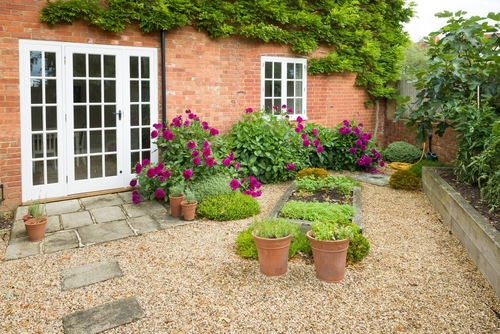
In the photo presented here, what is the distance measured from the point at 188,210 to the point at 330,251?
234cm

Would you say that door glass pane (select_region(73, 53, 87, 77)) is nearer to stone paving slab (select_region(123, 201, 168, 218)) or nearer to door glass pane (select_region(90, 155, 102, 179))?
door glass pane (select_region(90, 155, 102, 179))

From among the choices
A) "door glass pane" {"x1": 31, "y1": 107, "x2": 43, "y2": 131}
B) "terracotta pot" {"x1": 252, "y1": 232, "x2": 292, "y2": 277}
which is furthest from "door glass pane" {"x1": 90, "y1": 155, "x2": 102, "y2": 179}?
"terracotta pot" {"x1": 252, "y1": 232, "x2": 292, "y2": 277}

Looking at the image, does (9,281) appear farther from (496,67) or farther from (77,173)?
(496,67)

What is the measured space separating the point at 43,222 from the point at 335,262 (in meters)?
3.25

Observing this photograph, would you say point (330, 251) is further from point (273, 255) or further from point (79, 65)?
point (79, 65)

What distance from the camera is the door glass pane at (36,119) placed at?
5891mm

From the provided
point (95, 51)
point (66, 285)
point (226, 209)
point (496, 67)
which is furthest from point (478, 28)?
point (66, 285)

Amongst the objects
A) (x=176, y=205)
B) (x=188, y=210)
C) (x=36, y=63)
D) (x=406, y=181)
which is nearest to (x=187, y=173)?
(x=176, y=205)

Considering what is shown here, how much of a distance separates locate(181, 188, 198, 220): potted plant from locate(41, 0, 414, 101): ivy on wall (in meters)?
2.91

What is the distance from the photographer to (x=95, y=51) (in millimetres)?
6289

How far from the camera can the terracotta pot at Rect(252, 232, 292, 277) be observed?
360cm

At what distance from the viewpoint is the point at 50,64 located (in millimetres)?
5961

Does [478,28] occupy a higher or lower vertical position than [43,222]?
higher

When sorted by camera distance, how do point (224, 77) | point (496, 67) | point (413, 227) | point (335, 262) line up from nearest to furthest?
point (335, 262) → point (413, 227) → point (496, 67) → point (224, 77)
